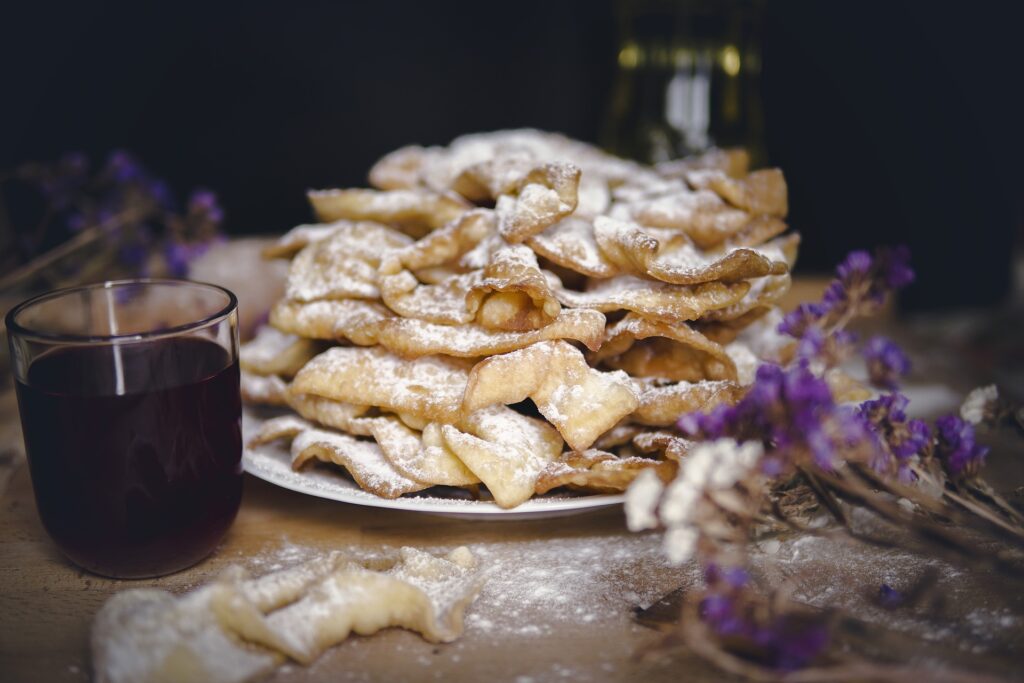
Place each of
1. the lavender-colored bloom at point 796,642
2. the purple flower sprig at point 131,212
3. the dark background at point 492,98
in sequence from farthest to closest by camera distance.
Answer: the dark background at point 492,98, the purple flower sprig at point 131,212, the lavender-colored bloom at point 796,642

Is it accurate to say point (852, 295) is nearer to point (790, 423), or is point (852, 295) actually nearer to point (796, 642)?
point (790, 423)

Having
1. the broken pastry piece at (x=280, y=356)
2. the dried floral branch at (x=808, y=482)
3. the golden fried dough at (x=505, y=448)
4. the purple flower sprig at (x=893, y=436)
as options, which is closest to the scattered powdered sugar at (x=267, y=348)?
the broken pastry piece at (x=280, y=356)

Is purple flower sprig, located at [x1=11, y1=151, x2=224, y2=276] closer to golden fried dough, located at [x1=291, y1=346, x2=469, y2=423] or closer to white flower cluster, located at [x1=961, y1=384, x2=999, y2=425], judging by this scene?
golden fried dough, located at [x1=291, y1=346, x2=469, y2=423]

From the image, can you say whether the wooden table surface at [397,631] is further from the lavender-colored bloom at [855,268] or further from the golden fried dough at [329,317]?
the lavender-colored bloom at [855,268]

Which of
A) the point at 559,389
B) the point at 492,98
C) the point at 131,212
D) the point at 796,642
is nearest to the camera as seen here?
the point at 796,642

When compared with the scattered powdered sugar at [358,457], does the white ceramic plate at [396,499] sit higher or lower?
lower

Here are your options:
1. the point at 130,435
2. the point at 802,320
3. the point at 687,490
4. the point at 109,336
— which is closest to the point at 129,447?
the point at 130,435

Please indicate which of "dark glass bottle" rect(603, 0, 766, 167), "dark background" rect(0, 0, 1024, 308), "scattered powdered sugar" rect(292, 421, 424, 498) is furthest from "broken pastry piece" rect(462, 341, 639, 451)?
"dark background" rect(0, 0, 1024, 308)

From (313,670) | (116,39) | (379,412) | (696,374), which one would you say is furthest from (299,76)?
(313,670)
